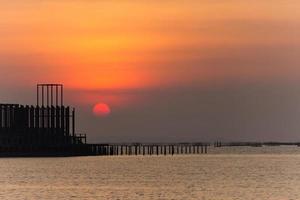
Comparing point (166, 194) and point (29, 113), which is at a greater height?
point (29, 113)

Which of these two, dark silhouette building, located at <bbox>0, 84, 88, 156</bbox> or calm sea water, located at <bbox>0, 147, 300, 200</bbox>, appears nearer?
calm sea water, located at <bbox>0, 147, 300, 200</bbox>

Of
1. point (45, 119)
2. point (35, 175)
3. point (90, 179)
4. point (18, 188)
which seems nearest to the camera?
point (18, 188)

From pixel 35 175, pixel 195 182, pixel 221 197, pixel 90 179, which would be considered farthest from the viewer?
pixel 35 175

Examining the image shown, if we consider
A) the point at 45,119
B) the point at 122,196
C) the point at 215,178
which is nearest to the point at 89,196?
the point at 122,196

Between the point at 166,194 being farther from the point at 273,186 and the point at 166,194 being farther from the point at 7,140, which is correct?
the point at 7,140

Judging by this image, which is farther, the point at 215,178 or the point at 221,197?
the point at 215,178

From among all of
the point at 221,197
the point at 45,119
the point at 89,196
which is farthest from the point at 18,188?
the point at 45,119

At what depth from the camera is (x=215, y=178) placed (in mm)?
124812

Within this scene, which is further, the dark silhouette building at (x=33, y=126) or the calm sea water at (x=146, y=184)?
the dark silhouette building at (x=33, y=126)

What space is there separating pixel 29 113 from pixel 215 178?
7847 centimetres

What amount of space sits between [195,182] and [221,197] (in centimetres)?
2486

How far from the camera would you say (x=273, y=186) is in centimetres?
10806

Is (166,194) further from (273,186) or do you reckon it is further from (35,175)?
(35,175)

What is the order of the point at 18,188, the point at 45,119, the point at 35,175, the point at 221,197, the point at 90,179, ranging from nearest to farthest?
the point at 221,197, the point at 18,188, the point at 90,179, the point at 35,175, the point at 45,119
